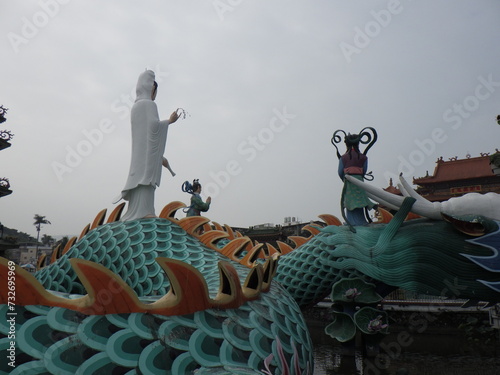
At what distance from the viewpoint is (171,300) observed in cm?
226

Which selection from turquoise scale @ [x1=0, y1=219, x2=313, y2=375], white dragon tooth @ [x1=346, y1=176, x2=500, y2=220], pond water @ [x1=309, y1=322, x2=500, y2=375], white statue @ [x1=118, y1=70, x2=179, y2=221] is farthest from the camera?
pond water @ [x1=309, y1=322, x2=500, y2=375]

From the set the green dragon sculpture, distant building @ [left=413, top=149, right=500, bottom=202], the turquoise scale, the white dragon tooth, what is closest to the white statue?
the green dragon sculpture

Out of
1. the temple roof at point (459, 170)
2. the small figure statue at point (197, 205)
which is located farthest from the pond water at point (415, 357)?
the temple roof at point (459, 170)

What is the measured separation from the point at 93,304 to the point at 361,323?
5.52m

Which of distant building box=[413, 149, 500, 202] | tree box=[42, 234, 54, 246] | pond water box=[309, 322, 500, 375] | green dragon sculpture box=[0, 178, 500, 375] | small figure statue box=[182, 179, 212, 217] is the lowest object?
pond water box=[309, 322, 500, 375]

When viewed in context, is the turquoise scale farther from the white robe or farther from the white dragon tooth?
the white dragon tooth

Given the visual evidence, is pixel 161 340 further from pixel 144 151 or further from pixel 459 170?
pixel 459 170

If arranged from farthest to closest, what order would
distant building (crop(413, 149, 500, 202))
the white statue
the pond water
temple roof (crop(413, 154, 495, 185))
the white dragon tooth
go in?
temple roof (crop(413, 154, 495, 185)), distant building (crop(413, 149, 500, 202)), the pond water, the white statue, the white dragon tooth

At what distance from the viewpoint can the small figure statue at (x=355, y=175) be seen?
6953 mm

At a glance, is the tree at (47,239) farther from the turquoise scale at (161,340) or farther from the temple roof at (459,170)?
the turquoise scale at (161,340)

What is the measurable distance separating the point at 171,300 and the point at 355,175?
5354mm

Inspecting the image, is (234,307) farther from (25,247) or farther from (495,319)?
(25,247)

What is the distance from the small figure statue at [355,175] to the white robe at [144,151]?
3.08m

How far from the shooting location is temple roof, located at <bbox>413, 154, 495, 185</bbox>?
16.9 metres
